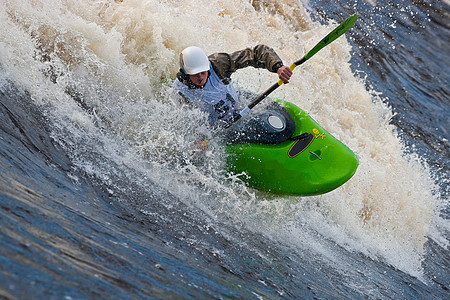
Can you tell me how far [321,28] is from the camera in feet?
31.4

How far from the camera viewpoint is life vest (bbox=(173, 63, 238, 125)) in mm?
4809

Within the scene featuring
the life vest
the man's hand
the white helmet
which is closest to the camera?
the man's hand

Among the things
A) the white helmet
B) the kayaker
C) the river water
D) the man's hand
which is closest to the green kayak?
the river water

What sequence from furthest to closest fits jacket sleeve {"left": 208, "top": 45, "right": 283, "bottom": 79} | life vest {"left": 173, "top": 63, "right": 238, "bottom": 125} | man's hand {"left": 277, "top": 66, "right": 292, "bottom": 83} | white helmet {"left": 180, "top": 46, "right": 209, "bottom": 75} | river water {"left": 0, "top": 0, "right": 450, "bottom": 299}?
jacket sleeve {"left": 208, "top": 45, "right": 283, "bottom": 79}
life vest {"left": 173, "top": 63, "right": 238, "bottom": 125}
white helmet {"left": 180, "top": 46, "right": 209, "bottom": 75}
man's hand {"left": 277, "top": 66, "right": 292, "bottom": 83}
river water {"left": 0, "top": 0, "right": 450, "bottom": 299}

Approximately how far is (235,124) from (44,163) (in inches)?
80.5

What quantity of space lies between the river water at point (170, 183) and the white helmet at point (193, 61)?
37 centimetres

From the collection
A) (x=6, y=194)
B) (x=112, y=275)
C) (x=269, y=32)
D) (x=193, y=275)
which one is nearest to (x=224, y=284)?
(x=193, y=275)

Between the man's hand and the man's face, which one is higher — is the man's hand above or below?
above

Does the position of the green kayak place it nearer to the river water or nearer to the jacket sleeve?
the river water

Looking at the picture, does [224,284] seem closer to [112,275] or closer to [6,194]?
[112,275]

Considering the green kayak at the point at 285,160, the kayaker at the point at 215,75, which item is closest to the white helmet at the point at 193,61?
the kayaker at the point at 215,75

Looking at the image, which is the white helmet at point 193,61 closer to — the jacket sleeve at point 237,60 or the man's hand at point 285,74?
the jacket sleeve at point 237,60

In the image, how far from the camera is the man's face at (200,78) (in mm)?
4730

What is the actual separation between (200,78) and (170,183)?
1.13 m
